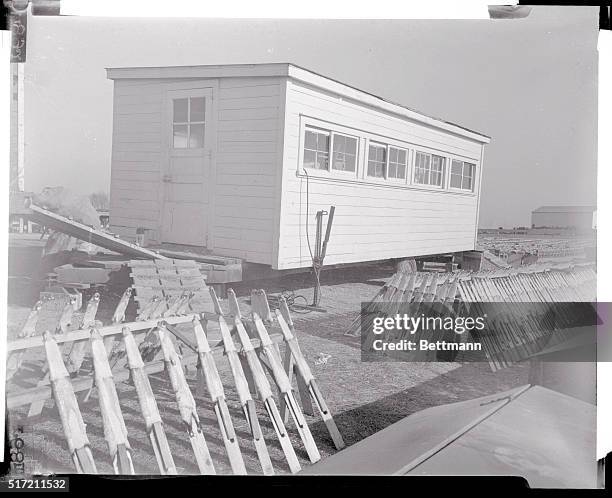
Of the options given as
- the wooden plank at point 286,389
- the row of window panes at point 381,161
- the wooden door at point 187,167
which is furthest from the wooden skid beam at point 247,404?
the row of window panes at point 381,161

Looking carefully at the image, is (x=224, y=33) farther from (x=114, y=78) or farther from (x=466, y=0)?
(x=466, y=0)

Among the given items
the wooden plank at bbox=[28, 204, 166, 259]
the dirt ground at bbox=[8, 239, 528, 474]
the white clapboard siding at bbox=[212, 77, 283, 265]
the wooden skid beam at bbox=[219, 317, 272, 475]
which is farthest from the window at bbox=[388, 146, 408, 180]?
the wooden plank at bbox=[28, 204, 166, 259]

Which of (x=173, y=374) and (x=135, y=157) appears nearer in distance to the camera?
(x=173, y=374)

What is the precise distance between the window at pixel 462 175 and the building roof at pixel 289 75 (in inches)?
5.8

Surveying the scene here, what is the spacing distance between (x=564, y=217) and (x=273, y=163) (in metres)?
1.50

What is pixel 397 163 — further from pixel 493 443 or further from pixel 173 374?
pixel 173 374

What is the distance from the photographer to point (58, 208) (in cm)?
264

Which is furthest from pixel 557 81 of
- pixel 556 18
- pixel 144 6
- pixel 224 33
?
pixel 144 6

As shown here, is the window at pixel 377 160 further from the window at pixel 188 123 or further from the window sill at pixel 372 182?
the window at pixel 188 123

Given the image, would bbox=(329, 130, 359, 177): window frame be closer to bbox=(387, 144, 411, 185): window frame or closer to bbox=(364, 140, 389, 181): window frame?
bbox=(364, 140, 389, 181): window frame

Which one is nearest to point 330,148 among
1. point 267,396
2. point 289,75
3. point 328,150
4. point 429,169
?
point 328,150

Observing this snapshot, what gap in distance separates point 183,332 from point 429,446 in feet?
4.78

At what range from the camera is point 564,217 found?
105 inches

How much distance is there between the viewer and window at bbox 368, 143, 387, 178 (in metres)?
2.92
